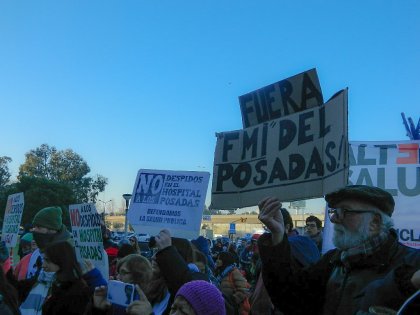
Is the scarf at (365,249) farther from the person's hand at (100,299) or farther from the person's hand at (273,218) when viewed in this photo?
the person's hand at (100,299)

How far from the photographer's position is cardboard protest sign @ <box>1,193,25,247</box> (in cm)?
700

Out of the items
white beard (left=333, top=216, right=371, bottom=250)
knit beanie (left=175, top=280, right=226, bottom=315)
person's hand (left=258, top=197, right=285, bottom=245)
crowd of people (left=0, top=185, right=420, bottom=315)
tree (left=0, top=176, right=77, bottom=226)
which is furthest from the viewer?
tree (left=0, top=176, right=77, bottom=226)

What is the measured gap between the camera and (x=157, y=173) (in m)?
6.09

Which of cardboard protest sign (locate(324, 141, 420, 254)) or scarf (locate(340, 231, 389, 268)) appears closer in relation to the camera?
scarf (locate(340, 231, 389, 268))

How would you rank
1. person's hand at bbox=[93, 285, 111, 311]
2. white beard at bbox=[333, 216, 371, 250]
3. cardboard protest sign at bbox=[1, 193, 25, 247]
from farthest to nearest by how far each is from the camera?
cardboard protest sign at bbox=[1, 193, 25, 247]
person's hand at bbox=[93, 285, 111, 311]
white beard at bbox=[333, 216, 371, 250]

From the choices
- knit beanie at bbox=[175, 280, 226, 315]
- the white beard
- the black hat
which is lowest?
knit beanie at bbox=[175, 280, 226, 315]

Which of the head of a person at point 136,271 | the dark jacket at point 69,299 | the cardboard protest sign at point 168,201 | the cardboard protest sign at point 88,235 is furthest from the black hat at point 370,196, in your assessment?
the cardboard protest sign at point 168,201

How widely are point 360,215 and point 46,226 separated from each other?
3721 millimetres

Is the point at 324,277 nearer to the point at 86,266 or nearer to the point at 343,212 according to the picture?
the point at 343,212

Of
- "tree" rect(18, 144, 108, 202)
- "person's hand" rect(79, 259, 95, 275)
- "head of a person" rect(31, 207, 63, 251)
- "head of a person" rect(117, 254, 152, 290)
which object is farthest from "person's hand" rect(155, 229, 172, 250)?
"tree" rect(18, 144, 108, 202)

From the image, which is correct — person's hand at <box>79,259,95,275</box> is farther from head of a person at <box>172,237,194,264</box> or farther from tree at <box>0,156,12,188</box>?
tree at <box>0,156,12,188</box>

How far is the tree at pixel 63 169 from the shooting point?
6694 centimetres

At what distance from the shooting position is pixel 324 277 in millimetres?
2590

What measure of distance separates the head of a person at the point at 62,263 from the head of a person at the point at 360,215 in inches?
89.0
